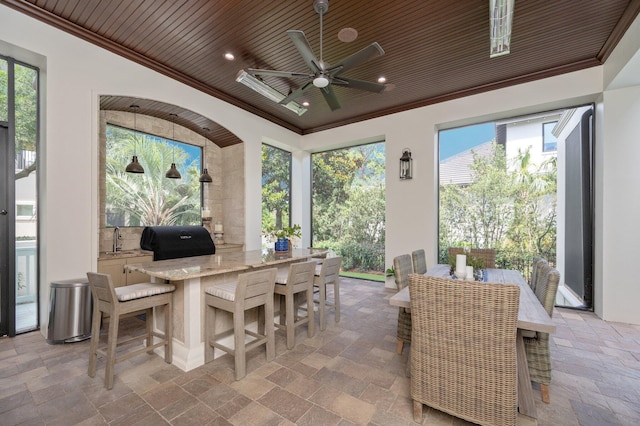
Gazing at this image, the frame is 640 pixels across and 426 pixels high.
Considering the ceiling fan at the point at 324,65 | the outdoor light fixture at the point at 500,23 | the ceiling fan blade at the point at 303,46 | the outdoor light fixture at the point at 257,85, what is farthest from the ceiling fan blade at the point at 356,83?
the outdoor light fixture at the point at 500,23

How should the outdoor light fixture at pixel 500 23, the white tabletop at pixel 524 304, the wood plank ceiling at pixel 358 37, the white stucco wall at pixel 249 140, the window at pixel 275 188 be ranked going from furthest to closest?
1. the window at pixel 275 188
2. the white stucco wall at pixel 249 140
3. the wood plank ceiling at pixel 358 37
4. the outdoor light fixture at pixel 500 23
5. the white tabletop at pixel 524 304

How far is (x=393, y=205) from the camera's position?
17.1ft

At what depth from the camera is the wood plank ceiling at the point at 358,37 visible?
2.72 metres

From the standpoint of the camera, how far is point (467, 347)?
153cm

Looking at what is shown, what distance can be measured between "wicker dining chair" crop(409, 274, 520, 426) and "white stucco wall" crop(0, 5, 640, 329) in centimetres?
334

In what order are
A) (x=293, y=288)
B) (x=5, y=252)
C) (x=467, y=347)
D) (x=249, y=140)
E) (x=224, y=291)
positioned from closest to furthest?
(x=467, y=347) → (x=224, y=291) → (x=293, y=288) → (x=5, y=252) → (x=249, y=140)

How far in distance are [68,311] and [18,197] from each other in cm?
144

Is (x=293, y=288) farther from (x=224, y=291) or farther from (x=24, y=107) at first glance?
(x=24, y=107)

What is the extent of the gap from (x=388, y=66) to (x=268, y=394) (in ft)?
13.1

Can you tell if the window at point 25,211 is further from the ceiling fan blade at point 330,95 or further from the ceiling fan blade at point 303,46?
the ceiling fan blade at point 330,95

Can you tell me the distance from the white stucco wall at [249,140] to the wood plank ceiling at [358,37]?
186mm

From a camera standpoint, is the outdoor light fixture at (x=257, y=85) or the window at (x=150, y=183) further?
the window at (x=150, y=183)

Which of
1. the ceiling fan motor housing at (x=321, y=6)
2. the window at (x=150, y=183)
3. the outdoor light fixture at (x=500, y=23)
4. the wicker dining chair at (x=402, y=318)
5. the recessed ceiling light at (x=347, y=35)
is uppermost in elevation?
the recessed ceiling light at (x=347, y=35)

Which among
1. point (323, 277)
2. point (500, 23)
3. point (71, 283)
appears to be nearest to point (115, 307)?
point (71, 283)
